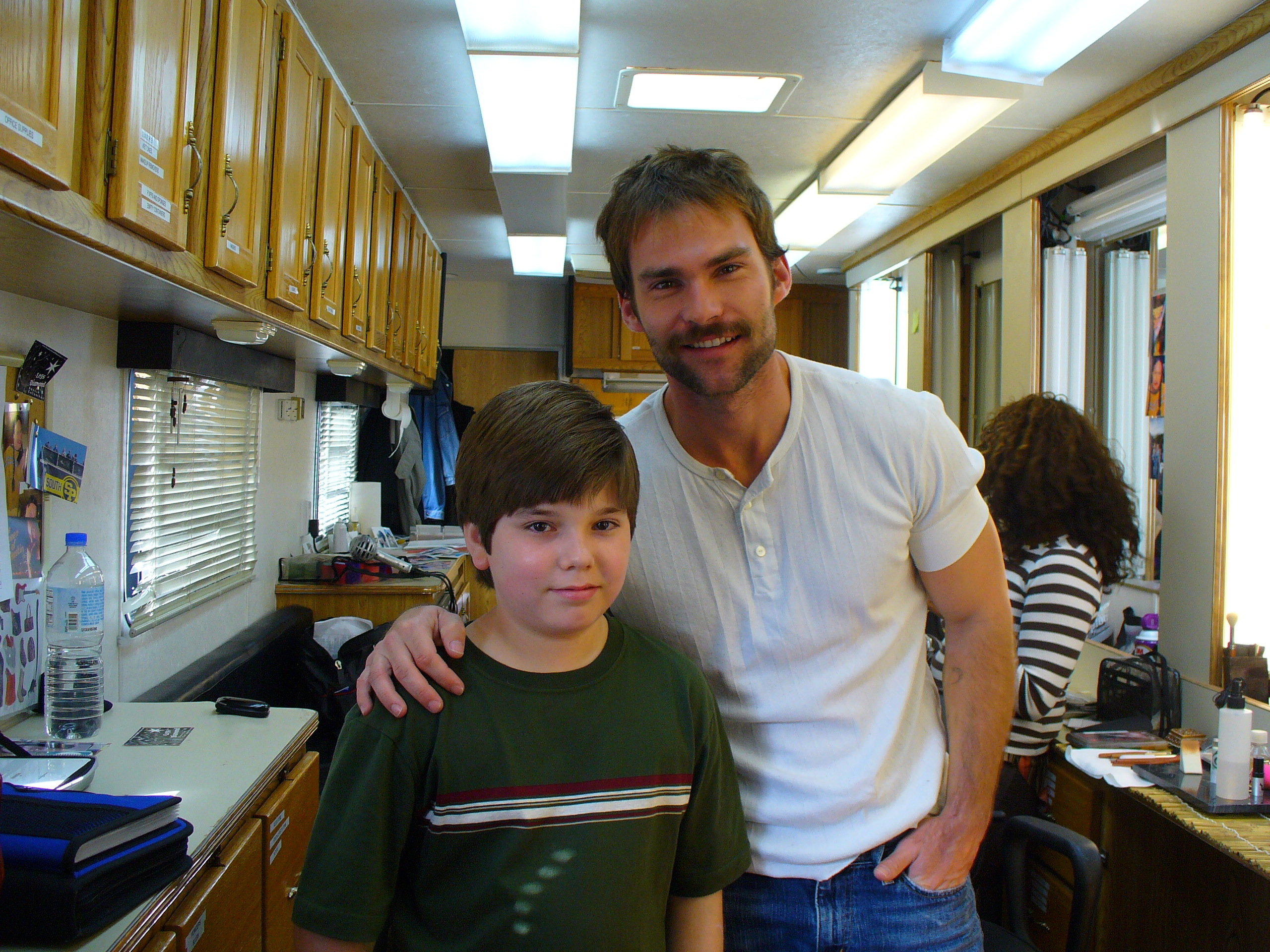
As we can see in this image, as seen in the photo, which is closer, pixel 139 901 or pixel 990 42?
pixel 139 901

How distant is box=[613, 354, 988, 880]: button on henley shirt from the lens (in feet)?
4.04

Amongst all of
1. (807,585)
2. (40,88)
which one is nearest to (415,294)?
(40,88)

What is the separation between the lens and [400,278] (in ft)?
14.3

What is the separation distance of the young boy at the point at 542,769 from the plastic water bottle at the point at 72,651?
1293 mm

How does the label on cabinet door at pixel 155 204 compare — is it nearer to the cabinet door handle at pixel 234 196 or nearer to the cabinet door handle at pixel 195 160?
the cabinet door handle at pixel 195 160

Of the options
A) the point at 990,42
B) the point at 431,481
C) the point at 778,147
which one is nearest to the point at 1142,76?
the point at 990,42

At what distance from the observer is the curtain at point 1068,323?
3691 millimetres

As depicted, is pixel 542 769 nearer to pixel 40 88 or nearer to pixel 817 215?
pixel 40 88

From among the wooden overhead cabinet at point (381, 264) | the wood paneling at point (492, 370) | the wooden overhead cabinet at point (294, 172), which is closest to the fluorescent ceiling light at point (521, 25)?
the wooden overhead cabinet at point (294, 172)

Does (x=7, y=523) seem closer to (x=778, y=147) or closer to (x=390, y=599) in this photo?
(x=390, y=599)

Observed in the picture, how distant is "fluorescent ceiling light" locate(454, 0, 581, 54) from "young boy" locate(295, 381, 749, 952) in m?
1.58

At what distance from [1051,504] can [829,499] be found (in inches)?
57.4

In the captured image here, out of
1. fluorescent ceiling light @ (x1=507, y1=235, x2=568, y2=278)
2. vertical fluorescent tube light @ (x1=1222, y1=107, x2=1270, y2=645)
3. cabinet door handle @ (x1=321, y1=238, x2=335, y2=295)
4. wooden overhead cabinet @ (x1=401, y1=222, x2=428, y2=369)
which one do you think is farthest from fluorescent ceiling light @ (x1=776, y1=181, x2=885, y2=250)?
cabinet door handle @ (x1=321, y1=238, x2=335, y2=295)

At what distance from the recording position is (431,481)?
643cm
